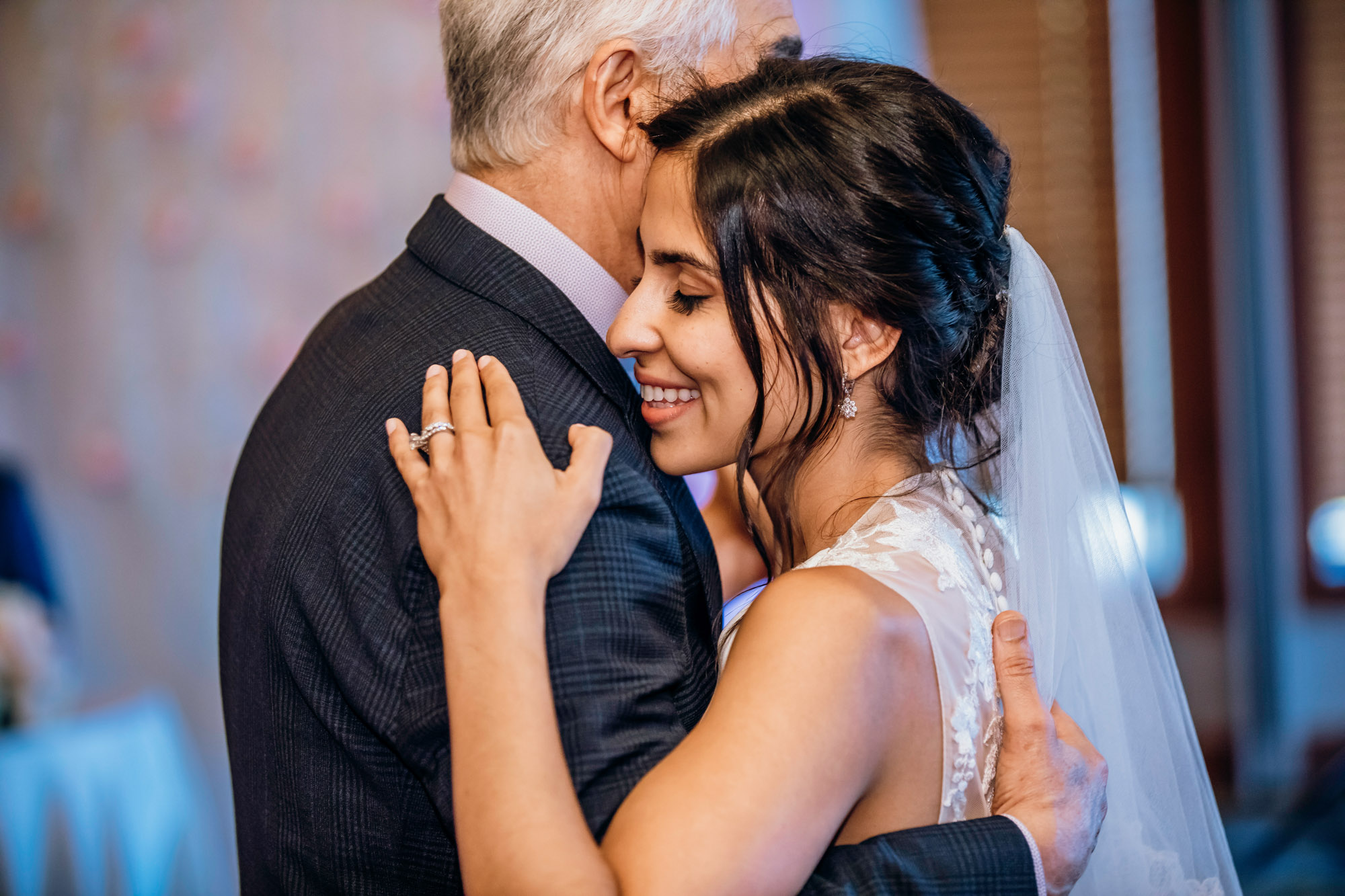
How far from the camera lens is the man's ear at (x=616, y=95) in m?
1.30

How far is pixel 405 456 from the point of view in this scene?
1.07m

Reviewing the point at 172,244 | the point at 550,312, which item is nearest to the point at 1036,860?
the point at 550,312

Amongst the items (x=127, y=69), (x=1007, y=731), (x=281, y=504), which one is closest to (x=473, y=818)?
(x=281, y=504)

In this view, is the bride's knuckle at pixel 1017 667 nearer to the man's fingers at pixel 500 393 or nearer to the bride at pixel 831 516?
the bride at pixel 831 516

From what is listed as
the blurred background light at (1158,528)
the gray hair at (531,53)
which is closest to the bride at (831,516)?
the gray hair at (531,53)

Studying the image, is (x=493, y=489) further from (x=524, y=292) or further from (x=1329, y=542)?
(x=1329, y=542)

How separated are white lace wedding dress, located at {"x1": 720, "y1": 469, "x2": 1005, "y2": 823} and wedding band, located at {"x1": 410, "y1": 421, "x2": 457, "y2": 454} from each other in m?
0.37

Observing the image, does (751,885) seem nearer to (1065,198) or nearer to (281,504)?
(281,504)

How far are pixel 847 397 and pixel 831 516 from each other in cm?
15

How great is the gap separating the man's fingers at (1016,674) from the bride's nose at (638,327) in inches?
20.1

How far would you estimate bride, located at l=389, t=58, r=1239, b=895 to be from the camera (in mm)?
923

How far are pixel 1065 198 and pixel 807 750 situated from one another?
13.1 ft

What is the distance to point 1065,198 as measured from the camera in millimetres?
4402

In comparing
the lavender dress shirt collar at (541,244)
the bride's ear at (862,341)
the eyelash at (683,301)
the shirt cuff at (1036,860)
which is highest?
the lavender dress shirt collar at (541,244)
